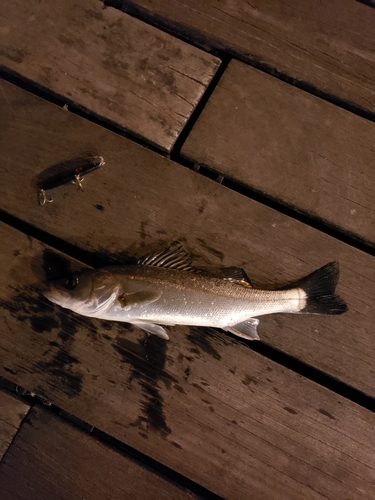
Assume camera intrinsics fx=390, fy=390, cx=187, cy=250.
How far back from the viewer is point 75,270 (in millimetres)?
2459

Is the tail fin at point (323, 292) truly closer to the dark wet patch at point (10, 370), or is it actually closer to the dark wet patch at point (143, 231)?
the dark wet patch at point (143, 231)

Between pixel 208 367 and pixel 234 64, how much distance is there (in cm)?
202

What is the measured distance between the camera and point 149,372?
242 cm

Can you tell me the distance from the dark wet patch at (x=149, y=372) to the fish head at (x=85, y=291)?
35 cm

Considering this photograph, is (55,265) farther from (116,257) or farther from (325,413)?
(325,413)

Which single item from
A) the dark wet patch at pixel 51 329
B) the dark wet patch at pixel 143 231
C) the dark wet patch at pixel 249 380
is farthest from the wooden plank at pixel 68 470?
the dark wet patch at pixel 143 231

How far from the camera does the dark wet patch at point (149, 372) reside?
95.0 inches

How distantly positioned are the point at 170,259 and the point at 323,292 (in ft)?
3.07

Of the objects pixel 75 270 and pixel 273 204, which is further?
pixel 273 204

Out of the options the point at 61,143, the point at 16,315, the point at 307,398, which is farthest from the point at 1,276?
the point at 307,398

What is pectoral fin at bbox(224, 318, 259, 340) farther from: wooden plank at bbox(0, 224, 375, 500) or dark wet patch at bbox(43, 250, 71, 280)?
dark wet patch at bbox(43, 250, 71, 280)

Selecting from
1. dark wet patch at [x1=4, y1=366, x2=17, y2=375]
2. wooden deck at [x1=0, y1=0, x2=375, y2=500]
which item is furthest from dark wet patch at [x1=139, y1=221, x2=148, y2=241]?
dark wet patch at [x1=4, y1=366, x2=17, y2=375]

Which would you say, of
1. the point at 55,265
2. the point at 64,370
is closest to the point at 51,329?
the point at 64,370

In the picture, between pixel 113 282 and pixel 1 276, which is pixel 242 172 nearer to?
pixel 113 282
